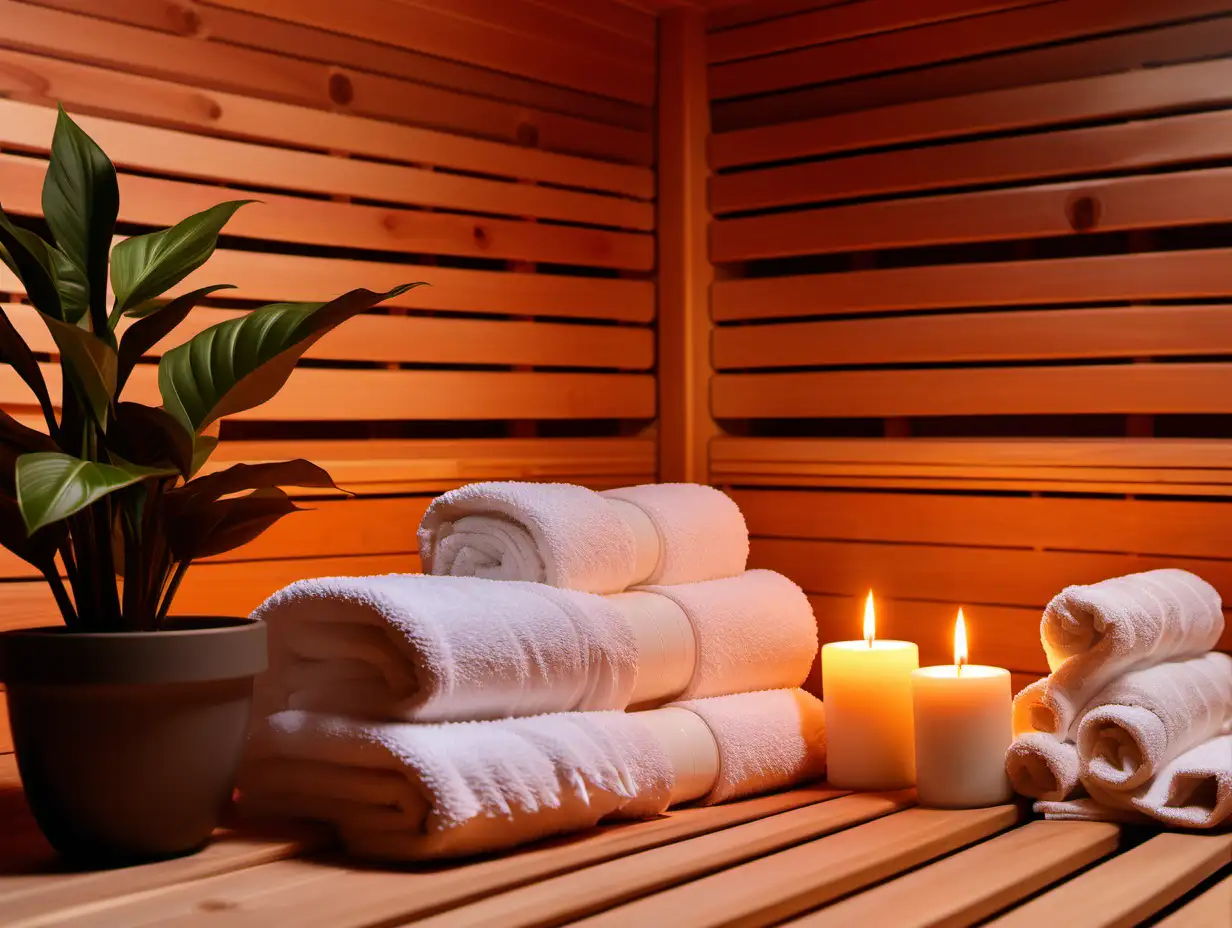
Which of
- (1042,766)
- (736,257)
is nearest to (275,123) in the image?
(736,257)

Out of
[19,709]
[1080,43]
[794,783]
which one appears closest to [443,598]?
[19,709]

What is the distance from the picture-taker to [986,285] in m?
2.15

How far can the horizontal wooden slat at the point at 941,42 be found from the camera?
2035mm

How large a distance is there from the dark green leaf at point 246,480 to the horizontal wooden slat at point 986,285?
3.45 ft

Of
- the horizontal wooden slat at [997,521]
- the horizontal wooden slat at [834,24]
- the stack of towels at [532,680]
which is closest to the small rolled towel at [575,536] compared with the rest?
the stack of towels at [532,680]

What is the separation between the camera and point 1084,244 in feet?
7.02

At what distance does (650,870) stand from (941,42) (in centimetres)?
137

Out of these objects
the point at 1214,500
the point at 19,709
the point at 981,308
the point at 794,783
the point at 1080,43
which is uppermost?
the point at 1080,43

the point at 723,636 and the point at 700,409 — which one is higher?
the point at 700,409

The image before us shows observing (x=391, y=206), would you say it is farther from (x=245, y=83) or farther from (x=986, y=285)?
(x=986, y=285)

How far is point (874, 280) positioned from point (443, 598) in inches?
40.7

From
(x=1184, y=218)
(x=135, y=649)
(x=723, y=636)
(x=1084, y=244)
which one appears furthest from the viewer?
(x=1084, y=244)

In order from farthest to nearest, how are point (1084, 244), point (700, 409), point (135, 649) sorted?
point (700, 409)
point (1084, 244)
point (135, 649)

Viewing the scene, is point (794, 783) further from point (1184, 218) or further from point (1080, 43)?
point (1080, 43)
